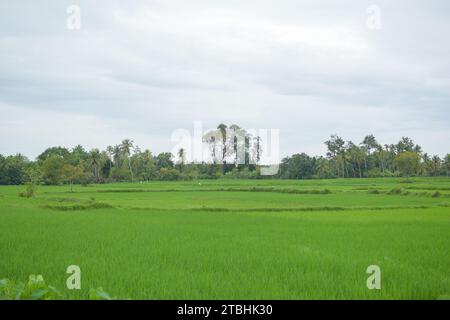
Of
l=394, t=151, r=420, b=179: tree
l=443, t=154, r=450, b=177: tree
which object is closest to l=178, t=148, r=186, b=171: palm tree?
l=394, t=151, r=420, b=179: tree

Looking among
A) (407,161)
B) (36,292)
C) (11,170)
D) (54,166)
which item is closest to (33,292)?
(36,292)

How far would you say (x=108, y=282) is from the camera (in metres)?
6.24

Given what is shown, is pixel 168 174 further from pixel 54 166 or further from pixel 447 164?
pixel 447 164

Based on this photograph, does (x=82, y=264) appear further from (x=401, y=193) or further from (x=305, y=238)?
(x=401, y=193)

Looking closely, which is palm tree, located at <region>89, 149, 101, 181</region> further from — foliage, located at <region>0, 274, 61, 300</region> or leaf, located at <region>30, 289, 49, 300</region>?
leaf, located at <region>30, 289, 49, 300</region>

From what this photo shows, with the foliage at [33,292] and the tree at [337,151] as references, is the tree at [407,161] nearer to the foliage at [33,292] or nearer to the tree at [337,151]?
the tree at [337,151]

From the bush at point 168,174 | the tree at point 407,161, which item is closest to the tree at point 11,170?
the bush at point 168,174

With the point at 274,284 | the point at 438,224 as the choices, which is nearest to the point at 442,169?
the point at 438,224

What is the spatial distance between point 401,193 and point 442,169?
131 ft

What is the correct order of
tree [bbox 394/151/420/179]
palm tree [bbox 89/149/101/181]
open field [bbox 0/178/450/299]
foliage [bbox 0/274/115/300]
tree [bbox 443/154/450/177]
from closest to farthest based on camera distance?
foliage [bbox 0/274/115/300] < open field [bbox 0/178/450/299] < tree [bbox 394/151/420/179] < palm tree [bbox 89/149/101/181] < tree [bbox 443/154/450/177]

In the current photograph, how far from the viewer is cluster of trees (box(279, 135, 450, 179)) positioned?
59.3m

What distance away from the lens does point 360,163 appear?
6456cm

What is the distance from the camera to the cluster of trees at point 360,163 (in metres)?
59.3
